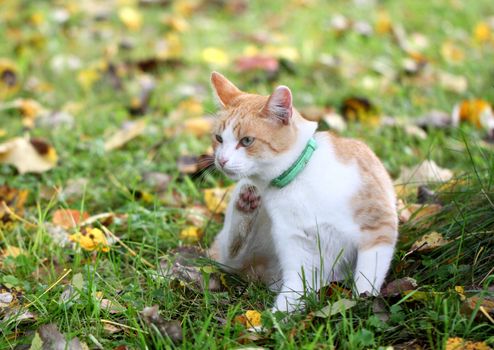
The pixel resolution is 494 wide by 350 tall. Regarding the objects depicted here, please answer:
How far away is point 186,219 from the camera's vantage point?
3281 millimetres

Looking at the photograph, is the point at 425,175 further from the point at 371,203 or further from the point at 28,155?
the point at 28,155

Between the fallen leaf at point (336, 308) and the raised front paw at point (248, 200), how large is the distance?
591mm

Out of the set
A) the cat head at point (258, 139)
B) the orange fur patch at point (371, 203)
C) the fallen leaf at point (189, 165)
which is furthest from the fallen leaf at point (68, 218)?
the orange fur patch at point (371, 203)

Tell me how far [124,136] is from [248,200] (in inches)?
61.1

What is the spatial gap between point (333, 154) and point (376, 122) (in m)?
1.78

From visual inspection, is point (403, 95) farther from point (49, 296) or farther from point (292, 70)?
point (49, 296)

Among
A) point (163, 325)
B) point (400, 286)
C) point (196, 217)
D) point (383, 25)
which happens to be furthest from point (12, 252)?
point (383, 25)

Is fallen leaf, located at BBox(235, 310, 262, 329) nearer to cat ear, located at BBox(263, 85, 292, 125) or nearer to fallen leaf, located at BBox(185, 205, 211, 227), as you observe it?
cat ear, located at BBox(263, 85, 292, 125)

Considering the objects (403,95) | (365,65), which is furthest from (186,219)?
(365,65)

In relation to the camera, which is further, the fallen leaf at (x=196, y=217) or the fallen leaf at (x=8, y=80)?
the fallen leaf at (x=8, y=80)

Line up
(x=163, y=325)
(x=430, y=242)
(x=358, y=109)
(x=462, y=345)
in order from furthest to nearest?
(x=358, y=109) → (x=430, y=242) → (x=163, y=325) → (x=462, y=345)

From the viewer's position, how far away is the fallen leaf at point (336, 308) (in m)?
2.21

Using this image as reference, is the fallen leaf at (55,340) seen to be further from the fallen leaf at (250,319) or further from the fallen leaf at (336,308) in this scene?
the fallen leaf at (336,308)

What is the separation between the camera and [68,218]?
316cm
